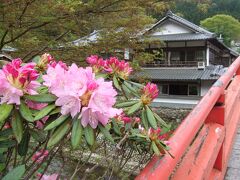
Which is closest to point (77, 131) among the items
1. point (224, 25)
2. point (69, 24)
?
point (69, 24)

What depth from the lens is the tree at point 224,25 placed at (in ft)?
120

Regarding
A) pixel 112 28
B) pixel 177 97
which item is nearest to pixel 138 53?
pixel 112 28

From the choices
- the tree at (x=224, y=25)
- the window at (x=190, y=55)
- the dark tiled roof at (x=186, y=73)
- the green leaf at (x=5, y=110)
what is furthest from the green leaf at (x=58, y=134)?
the tree at (x=224, y=25)

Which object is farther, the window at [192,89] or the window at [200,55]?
the window at [192,89]

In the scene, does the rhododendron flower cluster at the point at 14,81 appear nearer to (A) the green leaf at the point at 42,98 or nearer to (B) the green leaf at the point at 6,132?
(A) the green leaf at the point at 42,98

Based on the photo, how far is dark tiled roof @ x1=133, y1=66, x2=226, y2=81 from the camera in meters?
18.3

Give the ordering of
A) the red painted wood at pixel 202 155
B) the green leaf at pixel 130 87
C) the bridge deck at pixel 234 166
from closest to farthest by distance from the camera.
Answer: the green leaf at pixel 130 87, the red painted wood at pixel 202 155, the bridge deck at pixel 234 166

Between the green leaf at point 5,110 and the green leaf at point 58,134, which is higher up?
the green leaf at point 5,110

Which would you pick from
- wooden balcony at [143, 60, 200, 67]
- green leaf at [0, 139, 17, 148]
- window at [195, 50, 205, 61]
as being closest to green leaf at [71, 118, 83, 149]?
green leaf at [0, 139, 17, 148]

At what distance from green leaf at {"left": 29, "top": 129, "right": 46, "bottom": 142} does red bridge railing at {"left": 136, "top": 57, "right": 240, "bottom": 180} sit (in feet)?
1.03

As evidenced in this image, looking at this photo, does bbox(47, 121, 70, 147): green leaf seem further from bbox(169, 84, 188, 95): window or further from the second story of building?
bbox(169, 84, 188, 95): window

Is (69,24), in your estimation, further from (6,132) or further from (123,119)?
(6,132)

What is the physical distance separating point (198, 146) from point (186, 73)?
18229mm

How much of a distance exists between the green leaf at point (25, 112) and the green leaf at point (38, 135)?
0.13 meters
